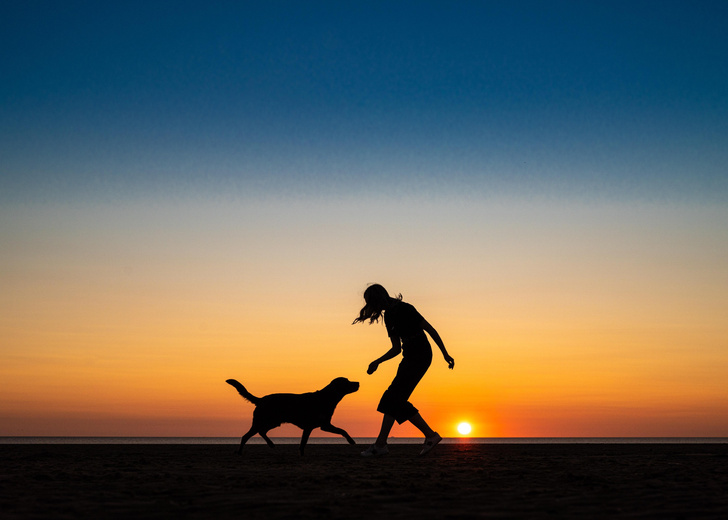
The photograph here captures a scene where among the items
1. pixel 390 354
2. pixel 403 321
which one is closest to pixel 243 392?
pixel 390 354

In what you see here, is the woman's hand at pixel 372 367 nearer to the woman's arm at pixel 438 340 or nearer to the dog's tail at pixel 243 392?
the woman's arm at pixel 438 340

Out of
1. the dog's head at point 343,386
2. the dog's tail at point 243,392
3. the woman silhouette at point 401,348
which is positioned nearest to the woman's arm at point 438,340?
the woman silhouette at point 401,348

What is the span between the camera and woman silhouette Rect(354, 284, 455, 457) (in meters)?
9.77

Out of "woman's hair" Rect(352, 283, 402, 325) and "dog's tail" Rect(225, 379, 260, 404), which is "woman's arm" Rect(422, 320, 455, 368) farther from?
"dog's tail" Rect(225, 379, 260, 404)
